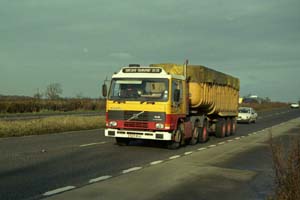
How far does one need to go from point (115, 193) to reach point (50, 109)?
183 feet

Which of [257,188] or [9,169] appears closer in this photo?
[257,188]

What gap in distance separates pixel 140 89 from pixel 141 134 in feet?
5.16

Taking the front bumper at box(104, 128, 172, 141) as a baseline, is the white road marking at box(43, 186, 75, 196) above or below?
below

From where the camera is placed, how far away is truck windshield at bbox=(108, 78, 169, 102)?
15914 millimetres

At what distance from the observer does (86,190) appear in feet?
27.9

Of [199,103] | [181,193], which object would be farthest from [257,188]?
[199,103]

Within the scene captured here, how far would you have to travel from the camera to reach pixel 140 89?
1619 cm

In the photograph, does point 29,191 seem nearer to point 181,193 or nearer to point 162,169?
point 181,193

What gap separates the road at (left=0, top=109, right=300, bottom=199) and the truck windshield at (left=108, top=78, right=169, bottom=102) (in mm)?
1807

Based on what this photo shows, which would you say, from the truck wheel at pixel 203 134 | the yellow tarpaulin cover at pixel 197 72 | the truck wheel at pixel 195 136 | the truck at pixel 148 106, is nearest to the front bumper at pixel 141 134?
the truck at pixel 148 106

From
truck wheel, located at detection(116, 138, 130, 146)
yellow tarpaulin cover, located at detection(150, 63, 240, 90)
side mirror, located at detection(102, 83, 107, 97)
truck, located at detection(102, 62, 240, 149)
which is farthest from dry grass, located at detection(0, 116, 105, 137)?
yellow tarpaulin cover, located at detection(150, 63, 240, 90)

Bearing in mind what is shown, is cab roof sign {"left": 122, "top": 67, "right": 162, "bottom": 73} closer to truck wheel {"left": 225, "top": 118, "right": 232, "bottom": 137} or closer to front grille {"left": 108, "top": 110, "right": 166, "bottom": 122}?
front grille {"left": 108, "top": 110, "right": 166, "bottom": 122}

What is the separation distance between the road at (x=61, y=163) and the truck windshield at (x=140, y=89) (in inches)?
71.1

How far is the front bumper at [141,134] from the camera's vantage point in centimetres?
1573
